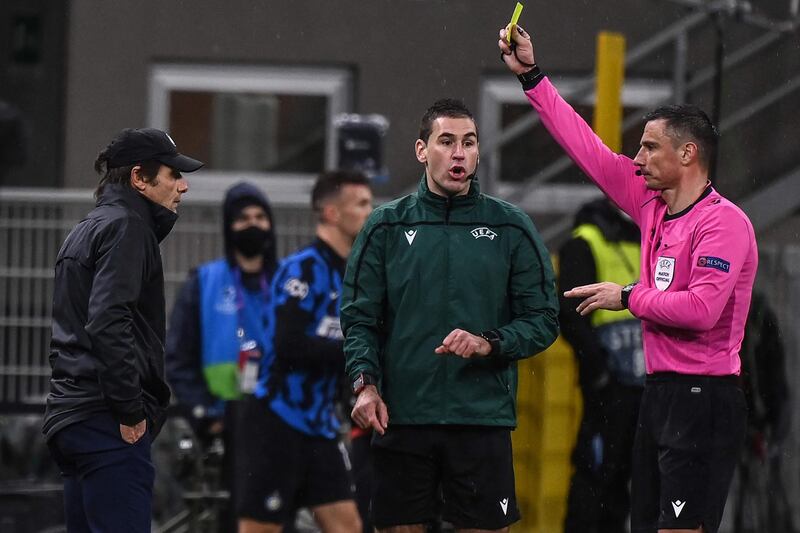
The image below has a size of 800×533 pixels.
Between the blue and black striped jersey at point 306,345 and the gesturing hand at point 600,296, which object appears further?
the blue and black striped jersey at point 306,345

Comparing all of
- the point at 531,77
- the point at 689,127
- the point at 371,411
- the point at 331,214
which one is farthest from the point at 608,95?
the point at 371,411

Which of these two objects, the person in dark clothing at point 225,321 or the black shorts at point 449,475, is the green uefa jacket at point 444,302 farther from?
the person in dark clothing at point 225,321

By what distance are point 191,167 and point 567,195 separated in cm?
666

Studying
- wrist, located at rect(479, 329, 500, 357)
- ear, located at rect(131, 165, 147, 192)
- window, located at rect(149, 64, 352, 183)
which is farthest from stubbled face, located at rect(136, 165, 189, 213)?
window, located at rect(149, 64, 352, 183)

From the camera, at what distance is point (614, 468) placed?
358 inches

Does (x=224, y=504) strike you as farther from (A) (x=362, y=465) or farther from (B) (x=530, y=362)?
(B) (x=530, y=362)

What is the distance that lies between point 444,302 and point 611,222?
9.24 ft

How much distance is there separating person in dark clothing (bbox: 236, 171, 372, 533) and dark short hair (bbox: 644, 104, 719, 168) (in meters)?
2.22

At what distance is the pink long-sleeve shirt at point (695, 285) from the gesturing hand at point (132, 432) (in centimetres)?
185

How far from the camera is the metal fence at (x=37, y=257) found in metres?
10.8

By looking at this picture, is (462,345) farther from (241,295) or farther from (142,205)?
(241,295)

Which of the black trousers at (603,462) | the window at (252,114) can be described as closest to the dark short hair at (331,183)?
the black trousers at (603,462)

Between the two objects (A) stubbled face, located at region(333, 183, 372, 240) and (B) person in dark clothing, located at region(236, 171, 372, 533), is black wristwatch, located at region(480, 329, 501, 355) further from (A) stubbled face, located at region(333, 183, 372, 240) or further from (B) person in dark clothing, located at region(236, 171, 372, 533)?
(A) stubbled face, located at region(333, 183, 372, 240)

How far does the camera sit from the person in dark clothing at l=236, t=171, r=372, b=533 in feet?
26.8
